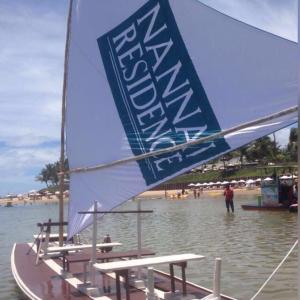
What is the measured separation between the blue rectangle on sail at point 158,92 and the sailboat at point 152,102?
0.04 ft

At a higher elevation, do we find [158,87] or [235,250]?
[158,87]

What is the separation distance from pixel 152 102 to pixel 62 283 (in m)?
3.20

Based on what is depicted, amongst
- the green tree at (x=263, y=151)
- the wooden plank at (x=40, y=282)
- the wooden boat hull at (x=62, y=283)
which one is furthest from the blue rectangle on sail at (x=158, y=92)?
the green tree at (x=263, y=151)

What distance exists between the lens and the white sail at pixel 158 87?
4.54m

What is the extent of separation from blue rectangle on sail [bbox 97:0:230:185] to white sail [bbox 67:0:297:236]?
0.4 inches

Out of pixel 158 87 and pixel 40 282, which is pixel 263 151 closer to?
pixel 40 282

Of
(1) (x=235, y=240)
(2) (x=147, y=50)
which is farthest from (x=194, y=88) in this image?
(1) (x=235, y=240)

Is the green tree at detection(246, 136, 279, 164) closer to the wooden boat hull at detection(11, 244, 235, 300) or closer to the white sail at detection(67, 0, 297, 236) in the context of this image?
the wooden boat hull at detection(11, 244, 235, 300)

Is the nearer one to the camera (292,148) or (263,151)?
(292,148)

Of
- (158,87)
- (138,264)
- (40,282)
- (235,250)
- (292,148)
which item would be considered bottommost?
(235,250)

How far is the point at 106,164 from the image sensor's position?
627 centimetres

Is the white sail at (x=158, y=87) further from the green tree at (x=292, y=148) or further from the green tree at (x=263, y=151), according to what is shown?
the green tree at (x=263, y=151)

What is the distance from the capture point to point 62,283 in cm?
733

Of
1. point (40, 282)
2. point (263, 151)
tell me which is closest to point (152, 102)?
point (40, 282)
